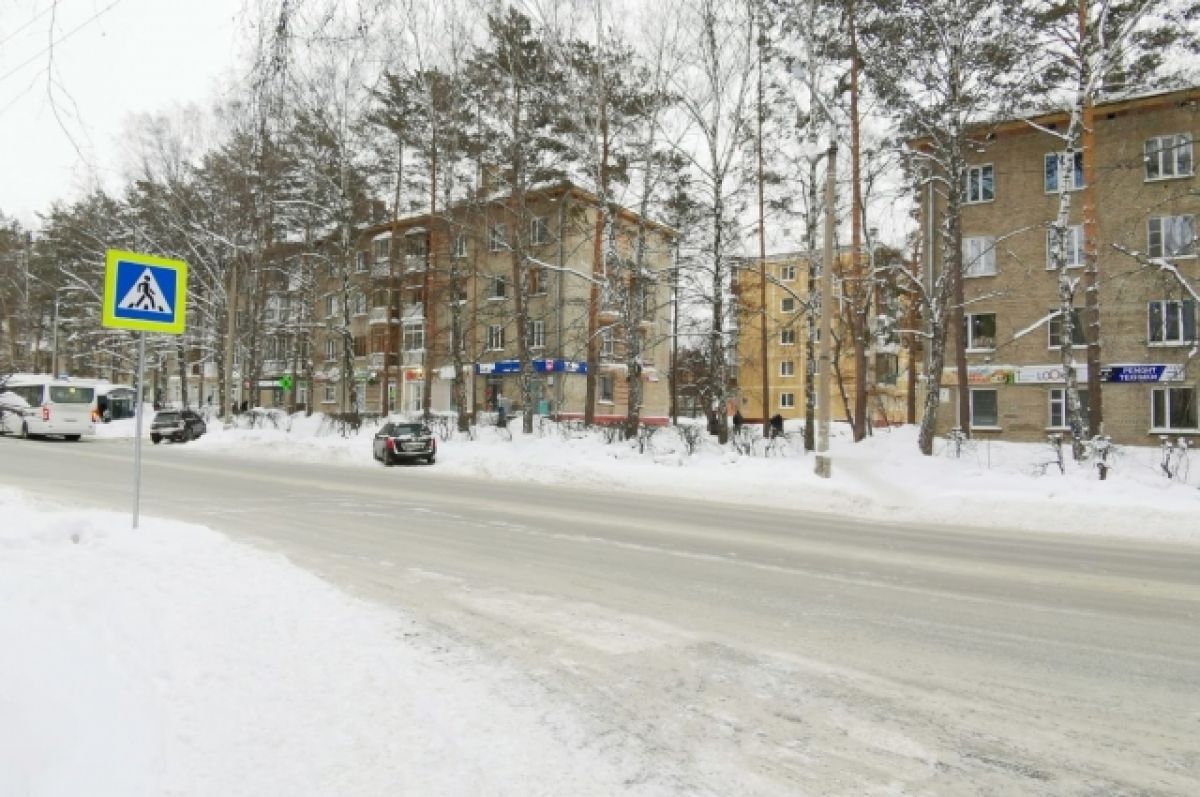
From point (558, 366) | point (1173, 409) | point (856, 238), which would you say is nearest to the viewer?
point (856, 238)

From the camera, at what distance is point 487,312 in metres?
33.8

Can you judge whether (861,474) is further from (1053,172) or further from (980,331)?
(1053,172)

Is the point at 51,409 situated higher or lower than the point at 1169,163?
lower

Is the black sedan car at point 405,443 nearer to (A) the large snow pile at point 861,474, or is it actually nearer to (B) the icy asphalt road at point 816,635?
(A) the large snow pile at point 861,474

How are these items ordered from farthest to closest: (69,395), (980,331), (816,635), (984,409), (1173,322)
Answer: (980,331), (984,409), (69,395), (1173,322), (816,635)

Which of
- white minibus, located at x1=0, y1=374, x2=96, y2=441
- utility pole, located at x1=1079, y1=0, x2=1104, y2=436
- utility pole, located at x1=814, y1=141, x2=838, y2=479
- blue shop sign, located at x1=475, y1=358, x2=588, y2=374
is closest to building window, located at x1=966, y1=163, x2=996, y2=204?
utility pole, located at x1=1079, y1=0, x2=1104, y2=436

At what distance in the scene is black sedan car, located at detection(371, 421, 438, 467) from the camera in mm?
23328

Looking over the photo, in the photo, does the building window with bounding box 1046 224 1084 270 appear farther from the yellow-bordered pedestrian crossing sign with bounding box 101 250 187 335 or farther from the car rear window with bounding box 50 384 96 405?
the car rear window with bounding box 50 384 96 405

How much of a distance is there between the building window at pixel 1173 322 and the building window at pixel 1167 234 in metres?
2.08

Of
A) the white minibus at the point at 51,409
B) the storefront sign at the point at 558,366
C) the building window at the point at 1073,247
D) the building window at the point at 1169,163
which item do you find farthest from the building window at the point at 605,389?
the building window at the point at 1169,163

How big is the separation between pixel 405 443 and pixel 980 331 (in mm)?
25960

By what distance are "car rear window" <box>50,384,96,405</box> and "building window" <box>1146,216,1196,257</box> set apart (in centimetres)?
4471

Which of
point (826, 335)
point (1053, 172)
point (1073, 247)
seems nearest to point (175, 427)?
point (826, 335)

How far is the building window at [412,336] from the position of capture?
49.9m
